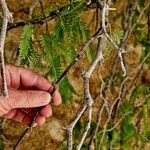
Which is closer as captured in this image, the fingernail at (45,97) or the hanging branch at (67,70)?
the hanging branch at (67,70)

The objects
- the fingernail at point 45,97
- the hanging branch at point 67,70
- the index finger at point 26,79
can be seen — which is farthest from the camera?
the index finger at point 26,79

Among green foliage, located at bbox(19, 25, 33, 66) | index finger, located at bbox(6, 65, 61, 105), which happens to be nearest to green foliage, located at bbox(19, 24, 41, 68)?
green foliage, located at bbox(19, 25, 33, 66)

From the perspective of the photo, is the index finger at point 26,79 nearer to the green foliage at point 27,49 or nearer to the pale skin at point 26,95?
the pale skin at point 26,95

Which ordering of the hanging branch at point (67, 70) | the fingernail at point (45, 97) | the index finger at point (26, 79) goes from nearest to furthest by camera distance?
the hanging branch at point (67, 70) < the fingernail at point (45, 97) < the index finger at point (26, 79)

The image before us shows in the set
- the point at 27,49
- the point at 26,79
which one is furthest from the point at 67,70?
the point at 26,79

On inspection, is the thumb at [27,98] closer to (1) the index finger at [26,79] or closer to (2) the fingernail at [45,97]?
(2) the fingernail at [45,97]

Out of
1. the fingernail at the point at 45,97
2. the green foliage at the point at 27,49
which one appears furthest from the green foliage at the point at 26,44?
the fingernail at the point at 45,97

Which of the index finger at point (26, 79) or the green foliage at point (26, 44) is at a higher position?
the green foliage at point (26, 44)

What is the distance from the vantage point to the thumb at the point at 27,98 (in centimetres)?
135

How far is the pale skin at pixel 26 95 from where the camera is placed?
1.36 meters

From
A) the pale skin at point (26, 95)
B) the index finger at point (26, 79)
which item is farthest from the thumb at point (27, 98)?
the index finger at point (26, 79)

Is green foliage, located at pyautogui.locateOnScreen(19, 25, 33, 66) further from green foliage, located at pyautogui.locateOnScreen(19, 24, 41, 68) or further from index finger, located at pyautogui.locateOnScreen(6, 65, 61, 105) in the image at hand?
index finger, located at pyautogui.locateOnScreen(6, 65, 61, 105)

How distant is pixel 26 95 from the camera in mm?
1373

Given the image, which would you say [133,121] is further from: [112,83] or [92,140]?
[92,140]
